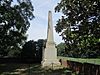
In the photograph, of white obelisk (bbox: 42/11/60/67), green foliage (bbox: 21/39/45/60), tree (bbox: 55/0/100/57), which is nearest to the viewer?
tree (bbox: 55/0/100/57)

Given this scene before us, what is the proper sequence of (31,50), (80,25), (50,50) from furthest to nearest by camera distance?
A: (31,50) < (50,50) < (80,25)

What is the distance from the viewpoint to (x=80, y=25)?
20625 millimetres

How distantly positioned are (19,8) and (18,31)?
4.29 meters

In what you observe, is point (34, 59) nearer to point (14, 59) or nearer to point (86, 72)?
point (14, 59)

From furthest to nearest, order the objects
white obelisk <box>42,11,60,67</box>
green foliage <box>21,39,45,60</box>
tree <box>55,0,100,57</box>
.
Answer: green foliage <box>21,39,45,60</box> < white obelisk <box>42,11,60,67</box> < tree <box>55,0,100,57</box>

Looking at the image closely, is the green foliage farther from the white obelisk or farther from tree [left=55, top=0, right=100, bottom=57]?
tree [left=55, top=0, right=100, bottom=57]

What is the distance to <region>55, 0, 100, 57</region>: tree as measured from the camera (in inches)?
776

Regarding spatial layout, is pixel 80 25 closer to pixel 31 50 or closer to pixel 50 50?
pixel 50 50

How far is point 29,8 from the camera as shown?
4659cm

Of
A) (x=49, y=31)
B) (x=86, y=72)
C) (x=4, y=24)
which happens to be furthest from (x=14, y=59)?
(x=86, y=72)

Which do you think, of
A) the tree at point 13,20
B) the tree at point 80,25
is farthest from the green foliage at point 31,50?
the tree at point 80,25

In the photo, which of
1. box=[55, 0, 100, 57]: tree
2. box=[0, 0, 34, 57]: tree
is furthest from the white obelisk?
box=[55, 0, 100, 57]: tree

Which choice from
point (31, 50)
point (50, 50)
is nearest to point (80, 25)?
point (50, 50)

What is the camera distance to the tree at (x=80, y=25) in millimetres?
19703
